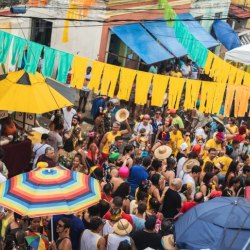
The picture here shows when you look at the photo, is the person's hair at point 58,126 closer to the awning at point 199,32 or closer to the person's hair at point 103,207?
the person's hair at point 103,207

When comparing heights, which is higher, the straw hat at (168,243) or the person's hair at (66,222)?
the person's hair at (66,222)

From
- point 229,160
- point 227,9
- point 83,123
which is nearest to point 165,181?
point 229,160

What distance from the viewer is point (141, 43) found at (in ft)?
64.8

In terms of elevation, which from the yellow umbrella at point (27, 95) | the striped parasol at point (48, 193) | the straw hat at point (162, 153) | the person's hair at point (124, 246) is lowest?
the person's hair at point (124, 246)

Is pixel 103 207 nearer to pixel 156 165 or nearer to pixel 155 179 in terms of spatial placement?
pixel 155 179

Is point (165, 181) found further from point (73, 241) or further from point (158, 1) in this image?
point (158, 1)

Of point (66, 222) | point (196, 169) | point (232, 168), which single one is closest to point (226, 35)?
point (232, 168)

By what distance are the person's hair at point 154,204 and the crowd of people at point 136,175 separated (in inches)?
0.6

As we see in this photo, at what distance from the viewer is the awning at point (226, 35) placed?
25375 mm

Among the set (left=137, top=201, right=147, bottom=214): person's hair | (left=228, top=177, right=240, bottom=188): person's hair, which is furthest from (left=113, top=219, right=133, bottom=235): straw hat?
(left=228, top=177, right=240, bottom=188): person's hair

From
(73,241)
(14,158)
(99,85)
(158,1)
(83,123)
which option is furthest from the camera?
(158,1)

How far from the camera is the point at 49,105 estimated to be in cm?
1109

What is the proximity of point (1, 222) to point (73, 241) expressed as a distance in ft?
3.39

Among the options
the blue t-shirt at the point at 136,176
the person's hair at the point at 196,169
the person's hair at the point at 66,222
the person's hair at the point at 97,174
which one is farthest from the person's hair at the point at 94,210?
the person's hair at the point at 196,169
